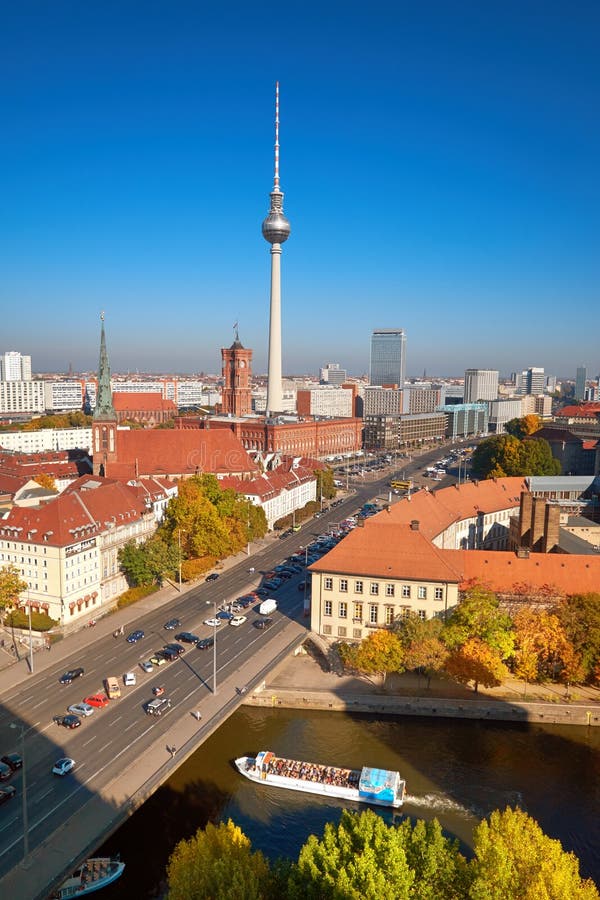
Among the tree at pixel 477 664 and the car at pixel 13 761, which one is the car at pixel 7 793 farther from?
the tree at pixel 477 664

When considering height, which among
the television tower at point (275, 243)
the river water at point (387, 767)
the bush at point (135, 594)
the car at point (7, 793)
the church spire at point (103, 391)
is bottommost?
the river water at point (387, 767)

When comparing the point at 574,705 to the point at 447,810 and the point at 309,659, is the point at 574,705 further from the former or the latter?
the point at 309,659

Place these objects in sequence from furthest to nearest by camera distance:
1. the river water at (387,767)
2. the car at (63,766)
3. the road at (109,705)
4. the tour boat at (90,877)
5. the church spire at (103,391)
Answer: the church spire at (103,391) → the car at (63,766) → the river water at (387,767) → the road at (109,705) → the tour boat at (90,877)

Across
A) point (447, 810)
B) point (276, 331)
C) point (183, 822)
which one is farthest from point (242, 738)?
point (276, 331)

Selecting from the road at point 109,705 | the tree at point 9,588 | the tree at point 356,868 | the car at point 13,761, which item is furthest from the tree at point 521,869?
the tree at point 9,588

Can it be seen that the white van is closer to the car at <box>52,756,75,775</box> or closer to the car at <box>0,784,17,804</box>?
the car at <box>52,756,75,775</box>

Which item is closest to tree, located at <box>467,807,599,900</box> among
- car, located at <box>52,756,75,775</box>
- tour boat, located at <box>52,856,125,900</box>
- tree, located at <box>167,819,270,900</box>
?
tree, located at <box>167,819,270,900</box>
